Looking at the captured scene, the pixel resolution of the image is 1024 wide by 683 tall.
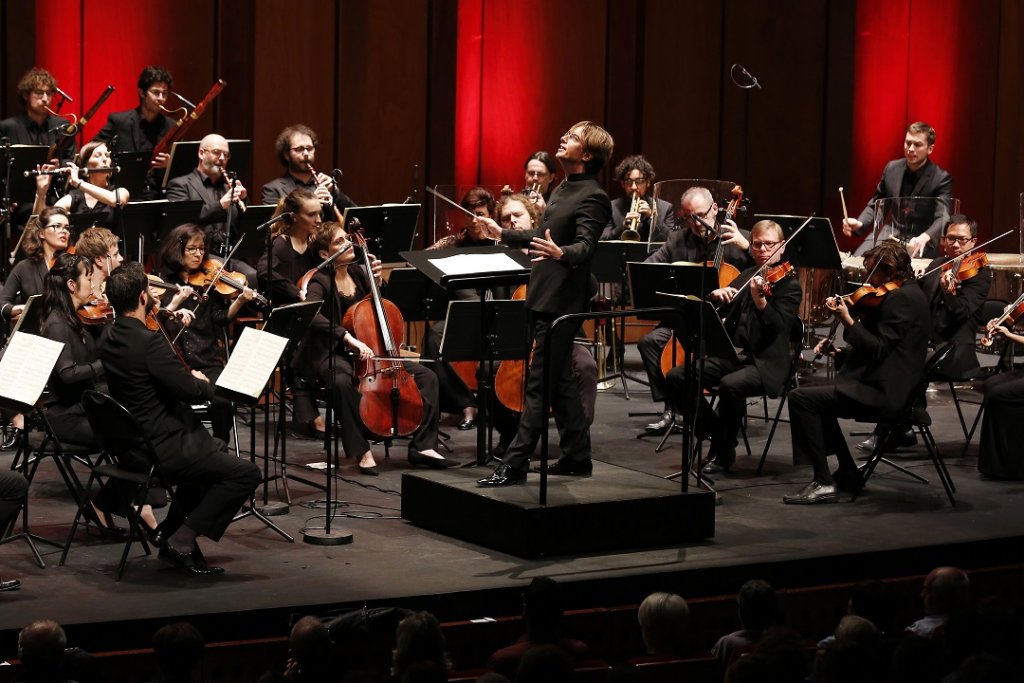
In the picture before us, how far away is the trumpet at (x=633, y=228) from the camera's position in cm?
959

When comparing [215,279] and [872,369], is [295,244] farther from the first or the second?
[872,369]

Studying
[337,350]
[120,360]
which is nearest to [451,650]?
[120,360]

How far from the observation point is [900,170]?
10102 millimetres

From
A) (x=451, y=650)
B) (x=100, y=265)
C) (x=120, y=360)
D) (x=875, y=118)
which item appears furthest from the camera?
(x=875, y=118)

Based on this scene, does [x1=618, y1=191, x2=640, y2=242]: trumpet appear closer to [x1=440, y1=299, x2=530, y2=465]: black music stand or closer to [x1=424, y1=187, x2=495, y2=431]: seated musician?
[x1=424, y1=187, x2=495, y2=431]: seated musician

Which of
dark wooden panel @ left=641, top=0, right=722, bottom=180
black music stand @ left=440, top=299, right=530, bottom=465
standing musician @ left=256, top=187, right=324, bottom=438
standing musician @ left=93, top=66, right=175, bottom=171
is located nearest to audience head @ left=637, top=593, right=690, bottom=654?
black music stand @ left=440, top=299, right=530, bottom=465

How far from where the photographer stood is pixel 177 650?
413 centimetres

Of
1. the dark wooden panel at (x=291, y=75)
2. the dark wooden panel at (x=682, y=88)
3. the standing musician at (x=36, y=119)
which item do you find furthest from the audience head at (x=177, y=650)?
the dark wooden panel at (x=682, y=88)

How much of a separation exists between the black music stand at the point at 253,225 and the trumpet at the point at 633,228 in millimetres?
2425

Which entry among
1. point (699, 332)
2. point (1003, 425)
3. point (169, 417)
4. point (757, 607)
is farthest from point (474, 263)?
point (1003, 425)

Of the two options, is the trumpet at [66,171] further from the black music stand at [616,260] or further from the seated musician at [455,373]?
the black music stand at [616,260]

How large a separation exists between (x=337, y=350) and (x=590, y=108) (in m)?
5.37

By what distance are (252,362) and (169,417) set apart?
0.41 meters

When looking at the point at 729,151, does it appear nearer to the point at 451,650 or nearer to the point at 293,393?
the point at 293,393
